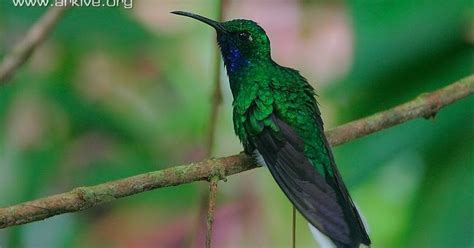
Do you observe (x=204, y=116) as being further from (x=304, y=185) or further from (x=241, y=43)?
(x=304, y=185)

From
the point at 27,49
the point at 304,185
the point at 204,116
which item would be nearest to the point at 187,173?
the point at 304,185

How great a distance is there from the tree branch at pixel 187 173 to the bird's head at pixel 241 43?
20 centimetres

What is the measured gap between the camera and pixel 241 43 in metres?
1.31

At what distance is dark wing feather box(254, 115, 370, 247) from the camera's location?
101 cm

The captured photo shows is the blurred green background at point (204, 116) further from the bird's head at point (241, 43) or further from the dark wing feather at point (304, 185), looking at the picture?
the dark wing feather at point (304, 185)

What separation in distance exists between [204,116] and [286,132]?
1.26ft

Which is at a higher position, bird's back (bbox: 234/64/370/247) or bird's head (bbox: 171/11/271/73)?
bird's head (bbox: 171/11/271/73)

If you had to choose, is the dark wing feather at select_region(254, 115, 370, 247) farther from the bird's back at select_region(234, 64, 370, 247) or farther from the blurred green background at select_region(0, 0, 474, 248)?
the blurred green background at select_region(0, 0, 474, 248)

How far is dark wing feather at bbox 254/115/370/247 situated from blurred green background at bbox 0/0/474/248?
0.91 feet

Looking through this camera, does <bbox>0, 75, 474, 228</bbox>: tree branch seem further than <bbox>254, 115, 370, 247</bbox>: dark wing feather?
No

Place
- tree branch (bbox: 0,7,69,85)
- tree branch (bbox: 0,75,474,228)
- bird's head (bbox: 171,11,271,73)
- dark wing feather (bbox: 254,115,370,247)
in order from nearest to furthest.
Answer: tree branch (bbox: 0,75,474,228)
dark wing feather (bbox: 254,115,370,247)
tree branch (bbox: 0,7,69,85)
bird's head (bbox: 171,11,271,73)

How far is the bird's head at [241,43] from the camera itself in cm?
130

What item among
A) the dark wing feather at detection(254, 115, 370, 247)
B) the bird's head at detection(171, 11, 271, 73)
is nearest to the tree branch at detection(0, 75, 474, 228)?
the dark wing feather at detection(254, 115, 370, 247)

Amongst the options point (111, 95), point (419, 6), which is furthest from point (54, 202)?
point (419, 6)
